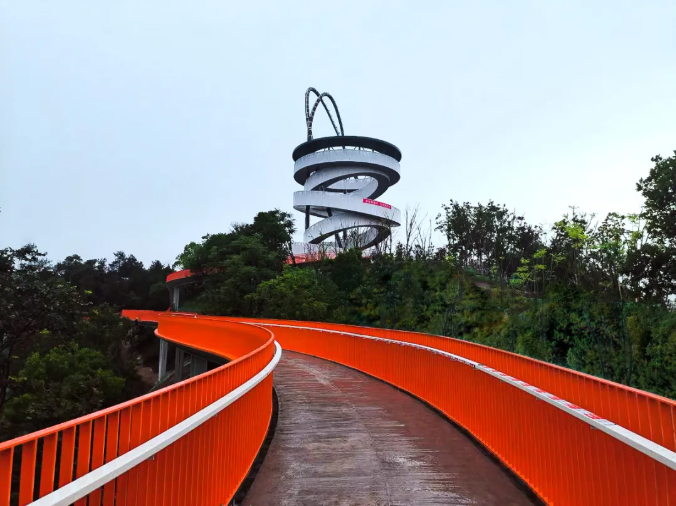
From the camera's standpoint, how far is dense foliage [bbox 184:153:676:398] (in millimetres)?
14258

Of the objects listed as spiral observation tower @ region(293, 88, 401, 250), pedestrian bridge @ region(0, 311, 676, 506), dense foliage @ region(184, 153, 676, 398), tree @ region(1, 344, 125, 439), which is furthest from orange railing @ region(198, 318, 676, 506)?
spiral observation tower @ region(293, 88, 401, 250)

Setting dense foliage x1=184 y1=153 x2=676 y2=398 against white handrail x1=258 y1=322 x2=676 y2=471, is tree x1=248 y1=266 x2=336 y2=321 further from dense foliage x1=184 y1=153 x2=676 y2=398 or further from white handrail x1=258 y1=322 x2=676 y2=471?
white handrail x1=258 y1=322 x2=676 y2=471

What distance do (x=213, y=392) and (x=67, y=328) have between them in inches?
828

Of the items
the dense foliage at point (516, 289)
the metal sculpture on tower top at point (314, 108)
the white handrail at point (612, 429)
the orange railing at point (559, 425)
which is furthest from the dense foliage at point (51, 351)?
the metal sculpture on tower top at point (314, 108)

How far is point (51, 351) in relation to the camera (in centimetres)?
3944

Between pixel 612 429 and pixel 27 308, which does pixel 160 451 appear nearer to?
pixel 612 429

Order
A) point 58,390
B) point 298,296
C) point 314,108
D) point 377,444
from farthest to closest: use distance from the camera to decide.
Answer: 1. point 314,108
2. point 298,296
3. point 58,390
4. point 377,444

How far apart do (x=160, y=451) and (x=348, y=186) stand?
58.0m

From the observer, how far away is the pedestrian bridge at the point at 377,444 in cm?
301

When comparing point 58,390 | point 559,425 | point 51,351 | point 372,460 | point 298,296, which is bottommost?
point 58,390

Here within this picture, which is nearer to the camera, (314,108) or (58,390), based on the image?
(58,390)

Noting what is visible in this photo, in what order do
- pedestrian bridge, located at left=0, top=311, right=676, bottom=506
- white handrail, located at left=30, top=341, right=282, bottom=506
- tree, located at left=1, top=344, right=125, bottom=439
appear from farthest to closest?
tree, located at left=1, top=344, right=125, bottom=439 < pedestrian bridge, located at left=0, top=311, right=676, bottom=506 < white handrail, located at left=30, top=341, right=282, bottom=506

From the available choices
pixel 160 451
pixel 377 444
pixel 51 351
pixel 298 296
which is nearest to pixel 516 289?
pixel 298 296

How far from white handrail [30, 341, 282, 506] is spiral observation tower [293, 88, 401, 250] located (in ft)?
159
